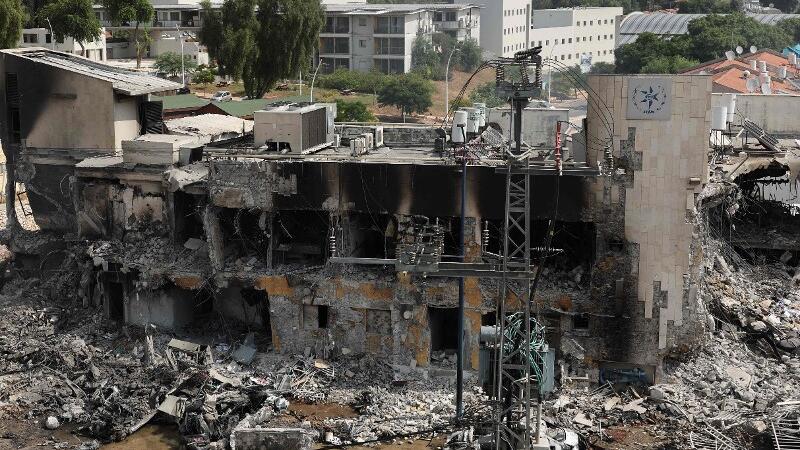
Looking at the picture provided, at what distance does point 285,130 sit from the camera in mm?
34594

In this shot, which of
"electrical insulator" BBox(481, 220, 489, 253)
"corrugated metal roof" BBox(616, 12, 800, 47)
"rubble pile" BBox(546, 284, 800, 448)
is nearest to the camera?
"rubble pile" BBox(546, 284, 800, 448)

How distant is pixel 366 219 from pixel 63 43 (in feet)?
166

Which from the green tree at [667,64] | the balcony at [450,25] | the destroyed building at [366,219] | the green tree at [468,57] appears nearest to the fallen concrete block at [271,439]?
the destroyed building at [366,219]

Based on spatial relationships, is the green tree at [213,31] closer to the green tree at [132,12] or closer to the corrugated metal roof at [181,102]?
the corrugated metal roof at [181,102]

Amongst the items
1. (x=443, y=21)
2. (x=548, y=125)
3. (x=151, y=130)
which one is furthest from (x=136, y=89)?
(x=443, y=21)

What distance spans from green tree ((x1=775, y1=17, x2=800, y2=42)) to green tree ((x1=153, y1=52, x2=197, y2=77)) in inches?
2081

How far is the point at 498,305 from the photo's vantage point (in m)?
30.0

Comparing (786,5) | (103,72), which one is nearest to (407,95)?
(103,72)

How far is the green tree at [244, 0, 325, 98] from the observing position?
219 feet

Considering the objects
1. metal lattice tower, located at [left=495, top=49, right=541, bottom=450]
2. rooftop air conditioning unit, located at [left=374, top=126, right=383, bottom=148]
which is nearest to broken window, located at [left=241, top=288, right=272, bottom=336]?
rooftop air conditioning unit, located at [left=374, top=126, right=383, bottom=148]

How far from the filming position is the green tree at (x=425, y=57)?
98.7 metres

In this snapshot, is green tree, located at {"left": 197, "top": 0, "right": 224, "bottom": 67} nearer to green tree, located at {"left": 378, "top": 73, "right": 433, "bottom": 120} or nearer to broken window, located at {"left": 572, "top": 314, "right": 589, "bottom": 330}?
green tree, located at {"left": 378, "top": 73, "right": 433, "bottom": 120}

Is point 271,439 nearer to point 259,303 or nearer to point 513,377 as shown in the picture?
point 513,377

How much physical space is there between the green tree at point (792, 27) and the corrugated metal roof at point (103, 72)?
267ft
